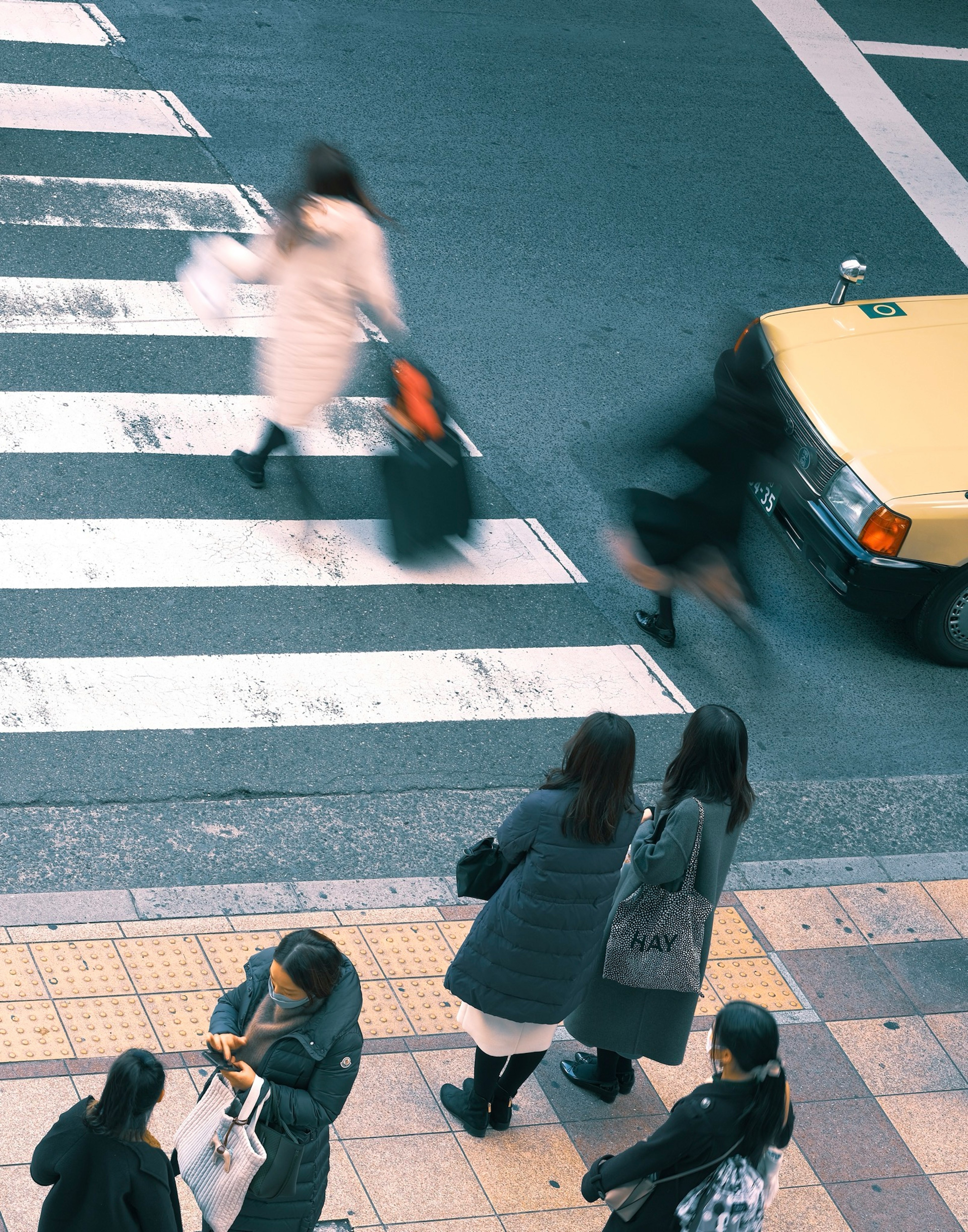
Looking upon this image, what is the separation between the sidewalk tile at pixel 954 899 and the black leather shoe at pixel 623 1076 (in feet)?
6.47

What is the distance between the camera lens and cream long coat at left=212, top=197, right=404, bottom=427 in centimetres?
719

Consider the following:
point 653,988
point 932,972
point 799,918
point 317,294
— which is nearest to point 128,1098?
point 653,988

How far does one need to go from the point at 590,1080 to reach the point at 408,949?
0.95m

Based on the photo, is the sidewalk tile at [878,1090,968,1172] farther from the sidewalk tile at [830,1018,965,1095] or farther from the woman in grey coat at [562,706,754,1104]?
the woman in grey coat at [562,706,754,1104]

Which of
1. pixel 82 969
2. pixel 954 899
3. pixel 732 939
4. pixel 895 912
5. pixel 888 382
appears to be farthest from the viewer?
pixel 888 382

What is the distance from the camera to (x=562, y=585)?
26.7ft

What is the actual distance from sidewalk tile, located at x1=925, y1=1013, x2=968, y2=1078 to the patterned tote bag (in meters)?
1.59

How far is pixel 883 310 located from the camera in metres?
8.93

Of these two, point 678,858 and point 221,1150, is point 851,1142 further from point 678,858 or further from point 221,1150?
point 221,1150

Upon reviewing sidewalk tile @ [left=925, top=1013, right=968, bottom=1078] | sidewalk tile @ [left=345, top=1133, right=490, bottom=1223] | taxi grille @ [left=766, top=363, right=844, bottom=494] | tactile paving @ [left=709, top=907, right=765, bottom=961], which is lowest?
sidewalk tile @ [left=345, top=1133, right=490, bottom=1223]

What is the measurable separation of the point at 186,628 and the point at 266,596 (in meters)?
0.51

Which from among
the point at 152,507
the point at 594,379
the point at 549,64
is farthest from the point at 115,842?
the point at 549,64

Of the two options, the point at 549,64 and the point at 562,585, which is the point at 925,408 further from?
the point at 549,64

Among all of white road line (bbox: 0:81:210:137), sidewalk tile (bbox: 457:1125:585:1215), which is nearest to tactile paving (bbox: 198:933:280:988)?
sidewalk tile (bbox: 457:1125:585:1215)
